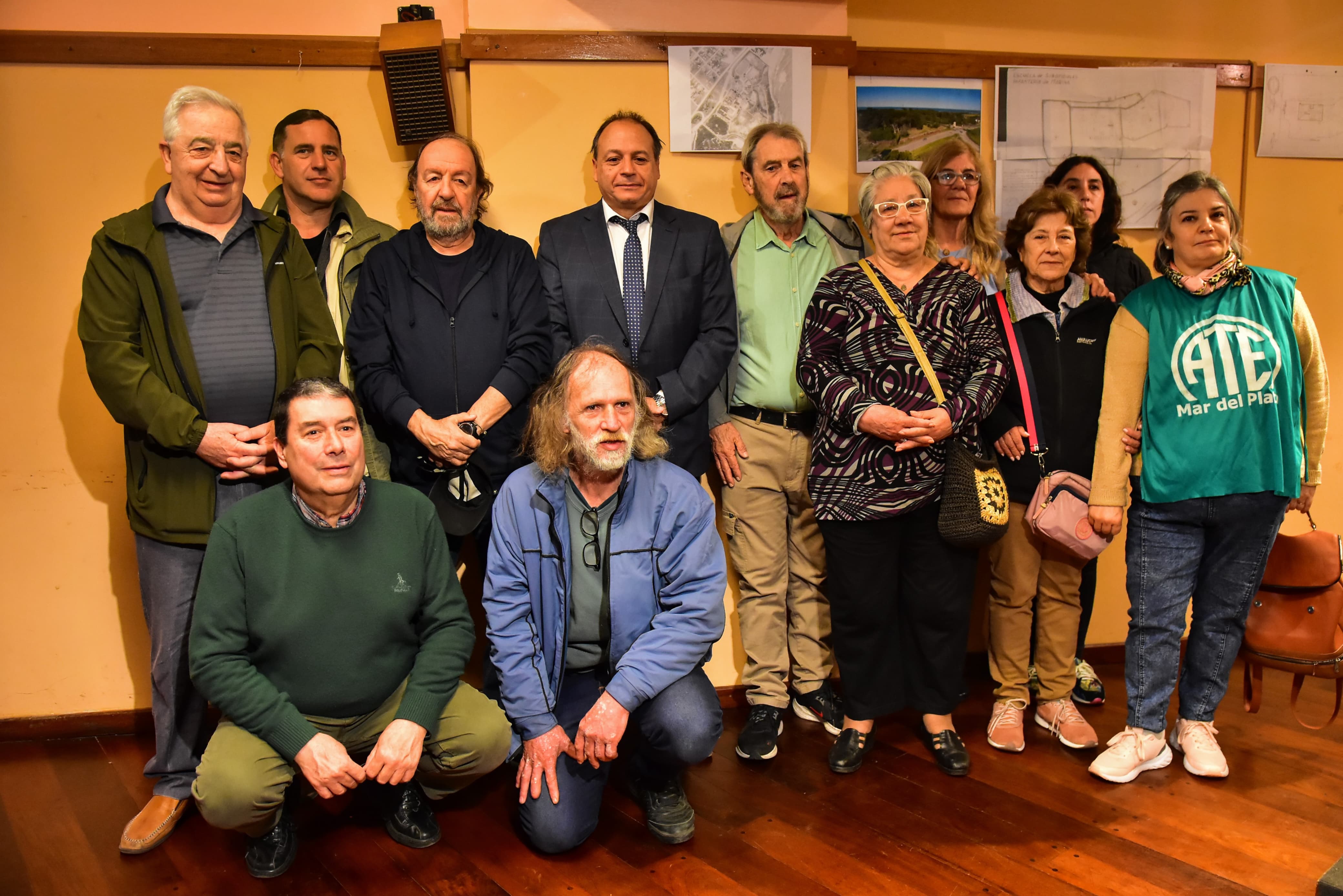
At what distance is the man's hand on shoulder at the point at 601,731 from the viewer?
2.18 meters

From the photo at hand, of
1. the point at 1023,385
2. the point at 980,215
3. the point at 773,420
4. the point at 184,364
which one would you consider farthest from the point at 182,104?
the point at 1023,385

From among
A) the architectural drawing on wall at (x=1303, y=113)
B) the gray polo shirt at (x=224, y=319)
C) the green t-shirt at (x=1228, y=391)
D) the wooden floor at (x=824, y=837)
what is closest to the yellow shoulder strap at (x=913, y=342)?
the green t-shirt at (x=1228, y=391)

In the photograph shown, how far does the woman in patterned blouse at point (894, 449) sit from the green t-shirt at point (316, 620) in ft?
3.57

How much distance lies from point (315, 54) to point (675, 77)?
1165 millimetres

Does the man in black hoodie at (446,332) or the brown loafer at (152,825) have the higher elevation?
the man in black hoodie at (446,332)

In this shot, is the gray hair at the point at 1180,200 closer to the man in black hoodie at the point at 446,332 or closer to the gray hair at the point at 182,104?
the man in black hoodie at the point at 446,332

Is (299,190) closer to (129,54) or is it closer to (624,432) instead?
(129,54)

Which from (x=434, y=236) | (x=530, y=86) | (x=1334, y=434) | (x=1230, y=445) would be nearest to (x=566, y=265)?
(x=434, y=236)

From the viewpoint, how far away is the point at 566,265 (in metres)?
2.81

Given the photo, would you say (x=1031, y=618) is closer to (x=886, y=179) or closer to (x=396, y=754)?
(x=886, y=179)

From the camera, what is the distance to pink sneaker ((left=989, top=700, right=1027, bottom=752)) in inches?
111

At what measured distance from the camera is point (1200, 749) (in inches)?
105

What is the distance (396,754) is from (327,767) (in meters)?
0.15

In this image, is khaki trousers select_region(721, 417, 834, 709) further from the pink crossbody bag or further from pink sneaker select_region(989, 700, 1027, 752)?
the pink crossbody bag
